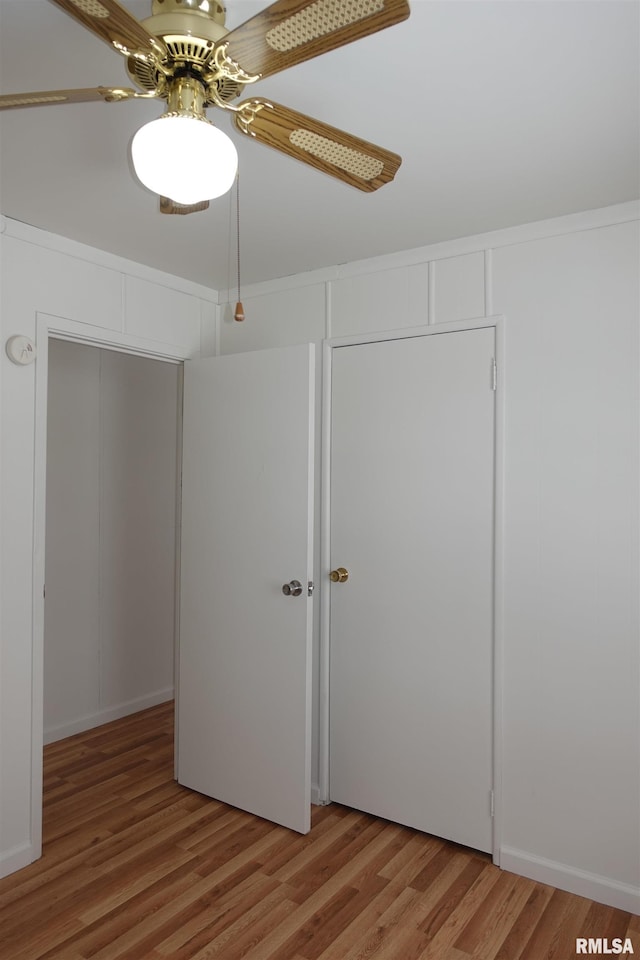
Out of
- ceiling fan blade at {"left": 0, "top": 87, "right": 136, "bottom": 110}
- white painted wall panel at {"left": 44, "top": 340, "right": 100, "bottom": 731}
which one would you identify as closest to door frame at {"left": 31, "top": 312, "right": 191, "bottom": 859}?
white painted wall panel at {"left": 44, "top": 340, "right": 100, "bottom": 731}

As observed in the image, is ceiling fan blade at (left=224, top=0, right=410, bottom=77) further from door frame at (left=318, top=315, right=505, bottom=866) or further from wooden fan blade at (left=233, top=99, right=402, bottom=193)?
door frame at (left=318, top=315, right=505, bottom=866)

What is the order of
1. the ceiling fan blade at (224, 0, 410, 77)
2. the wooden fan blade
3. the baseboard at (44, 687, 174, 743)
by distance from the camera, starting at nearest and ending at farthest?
the ceiling fan blade at (224, 0, 410, 77) < the wooden fan blade < the baseboard at (44, 687, 174, 743)

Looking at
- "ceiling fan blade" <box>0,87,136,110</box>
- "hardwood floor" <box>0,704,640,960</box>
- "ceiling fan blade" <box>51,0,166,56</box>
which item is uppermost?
"ceiling fan blade" <box>51,0,166,56</box>

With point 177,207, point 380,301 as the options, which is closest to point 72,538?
point 380,301

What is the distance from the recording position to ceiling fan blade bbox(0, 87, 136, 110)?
1.18 meters

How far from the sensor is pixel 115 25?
1038 mm

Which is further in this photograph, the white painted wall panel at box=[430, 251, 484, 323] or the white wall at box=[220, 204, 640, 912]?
the white painted wall panel at box=[430, 251, 484, 323]

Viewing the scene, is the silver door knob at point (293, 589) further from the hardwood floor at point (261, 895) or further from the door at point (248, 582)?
the hardwood floor at point (261, 895)

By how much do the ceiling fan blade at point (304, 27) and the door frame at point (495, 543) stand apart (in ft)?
5.23

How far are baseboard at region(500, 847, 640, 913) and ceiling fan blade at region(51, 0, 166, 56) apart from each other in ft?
8.86

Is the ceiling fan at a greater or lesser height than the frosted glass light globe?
greater

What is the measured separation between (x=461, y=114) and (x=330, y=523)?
1723 millimetres

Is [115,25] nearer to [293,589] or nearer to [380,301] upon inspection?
[380,301]

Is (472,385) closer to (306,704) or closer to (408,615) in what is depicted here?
(408,615)
